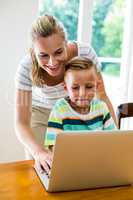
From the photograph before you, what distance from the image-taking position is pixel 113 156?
1.09m

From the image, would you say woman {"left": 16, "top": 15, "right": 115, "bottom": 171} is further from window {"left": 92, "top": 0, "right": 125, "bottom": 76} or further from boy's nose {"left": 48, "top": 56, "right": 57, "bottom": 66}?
window {"left": 92, "top": 0, "right": 125, "bottom": 76}

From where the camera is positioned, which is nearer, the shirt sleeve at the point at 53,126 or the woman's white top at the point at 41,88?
the shirt sleeve at the point at 53,126

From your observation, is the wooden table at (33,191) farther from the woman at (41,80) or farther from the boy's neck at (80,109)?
the boy's neck at (80,109)

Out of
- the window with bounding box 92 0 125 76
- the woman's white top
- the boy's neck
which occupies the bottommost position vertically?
the boy's neck

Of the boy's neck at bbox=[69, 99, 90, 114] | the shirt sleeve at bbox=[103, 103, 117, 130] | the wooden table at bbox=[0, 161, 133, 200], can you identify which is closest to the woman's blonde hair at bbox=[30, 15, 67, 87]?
the boy's neck at bbox=[69, 99, 90, 114]

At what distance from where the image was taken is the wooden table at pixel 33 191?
1.09m

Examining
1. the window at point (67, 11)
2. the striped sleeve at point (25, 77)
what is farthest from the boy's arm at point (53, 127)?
the window at point (67, 11)

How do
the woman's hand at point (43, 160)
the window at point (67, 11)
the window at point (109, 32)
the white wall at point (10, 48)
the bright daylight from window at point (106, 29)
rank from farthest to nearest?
the window at point (109, 32), the bright daylight from window at point (106, 29), the window at point (67, 11), the white wall at point (10, 48), the woman's hand at point (43, 160)

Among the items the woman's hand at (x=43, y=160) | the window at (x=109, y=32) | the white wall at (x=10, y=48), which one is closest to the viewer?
the woman's hand at (x=43, y=160)

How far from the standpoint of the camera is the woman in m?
1.37

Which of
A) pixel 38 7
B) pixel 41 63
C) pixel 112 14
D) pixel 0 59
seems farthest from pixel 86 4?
pixel 41 63

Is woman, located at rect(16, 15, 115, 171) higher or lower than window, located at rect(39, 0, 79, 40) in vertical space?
lower

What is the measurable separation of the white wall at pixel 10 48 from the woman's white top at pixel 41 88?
831 mm

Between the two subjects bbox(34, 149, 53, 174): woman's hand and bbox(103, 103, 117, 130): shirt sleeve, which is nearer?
bbox(34, 149, 53, 174): woman's hand
